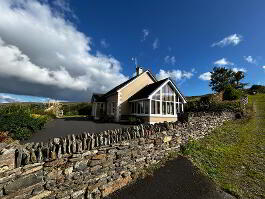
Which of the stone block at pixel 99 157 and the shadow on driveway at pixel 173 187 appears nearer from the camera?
the stone block at pixel 99 157

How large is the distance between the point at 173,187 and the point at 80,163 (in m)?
2.87

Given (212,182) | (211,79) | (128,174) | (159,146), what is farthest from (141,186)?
(211,79)

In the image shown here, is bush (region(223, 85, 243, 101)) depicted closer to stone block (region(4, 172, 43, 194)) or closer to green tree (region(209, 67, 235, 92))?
green tree (region(209, 67, 235, 92))

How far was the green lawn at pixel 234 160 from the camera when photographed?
511 cm

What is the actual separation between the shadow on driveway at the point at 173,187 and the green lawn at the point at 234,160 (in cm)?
52

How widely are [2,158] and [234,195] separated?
19.4 feet

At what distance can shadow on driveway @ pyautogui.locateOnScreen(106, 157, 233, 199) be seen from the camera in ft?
14.5

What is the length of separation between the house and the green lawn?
7.15 m

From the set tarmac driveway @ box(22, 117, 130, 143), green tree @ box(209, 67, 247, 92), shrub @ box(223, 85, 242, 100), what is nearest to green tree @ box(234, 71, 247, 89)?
green tree @ box(209, 67, 247, 92)

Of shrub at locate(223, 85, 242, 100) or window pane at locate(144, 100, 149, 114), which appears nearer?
window pane at locate(144, 100, 149, 114)

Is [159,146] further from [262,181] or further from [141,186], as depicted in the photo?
[262,181]

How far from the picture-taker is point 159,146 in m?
6.23

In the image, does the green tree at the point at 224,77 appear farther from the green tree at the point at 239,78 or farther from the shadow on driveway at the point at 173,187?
the shadow on driveway at the point at 173,187

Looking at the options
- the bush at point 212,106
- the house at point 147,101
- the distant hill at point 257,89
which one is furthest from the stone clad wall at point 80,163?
the distant hill at point 257,89
